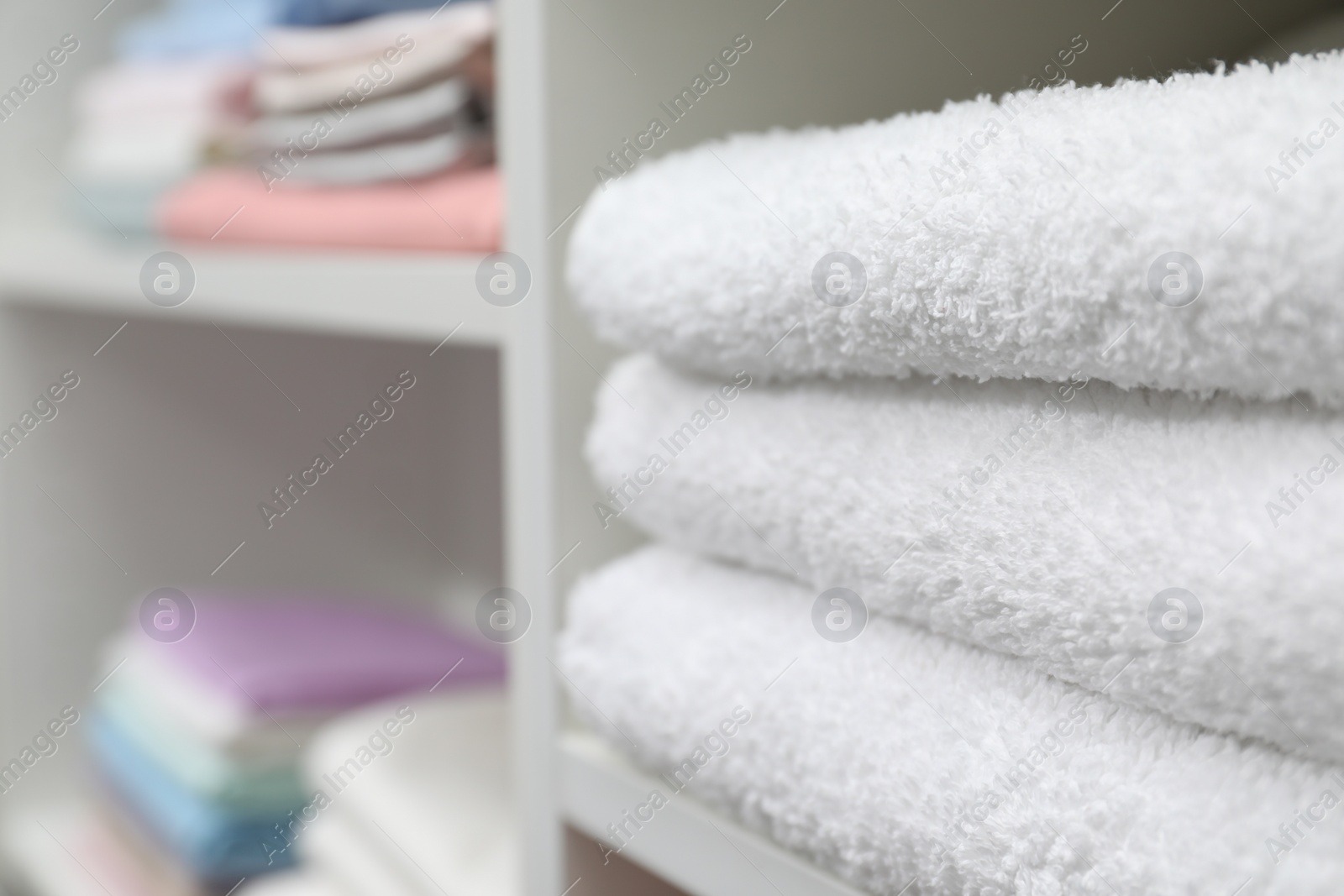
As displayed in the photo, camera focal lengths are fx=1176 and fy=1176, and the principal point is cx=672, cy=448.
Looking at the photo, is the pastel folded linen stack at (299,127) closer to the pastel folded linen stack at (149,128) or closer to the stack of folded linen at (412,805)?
the pastel folded linen stack at (149,128)

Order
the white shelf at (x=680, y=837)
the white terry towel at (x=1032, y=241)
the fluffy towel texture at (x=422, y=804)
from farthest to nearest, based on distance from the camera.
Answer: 1. the fluffy towel texture at (x=422, y=804)
2. the white shelf at (x=680, y=837)
3. the white terry towel at (x=1032, y=241)

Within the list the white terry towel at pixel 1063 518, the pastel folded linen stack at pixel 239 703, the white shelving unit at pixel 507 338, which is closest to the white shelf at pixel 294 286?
the white shelving unit at pixel 507 338

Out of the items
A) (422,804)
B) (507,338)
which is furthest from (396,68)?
(422,804)

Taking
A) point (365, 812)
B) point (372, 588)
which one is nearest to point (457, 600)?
point (372, 588)

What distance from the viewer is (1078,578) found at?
207 mm

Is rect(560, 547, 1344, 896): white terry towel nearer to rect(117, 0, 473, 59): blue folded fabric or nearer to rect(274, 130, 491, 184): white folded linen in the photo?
rect(274, 130, 491, 184): white folded linen

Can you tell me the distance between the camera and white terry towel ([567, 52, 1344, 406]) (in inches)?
6.7

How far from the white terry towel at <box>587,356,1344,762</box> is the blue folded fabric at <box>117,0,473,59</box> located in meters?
0.32

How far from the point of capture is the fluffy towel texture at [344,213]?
0.43 meters

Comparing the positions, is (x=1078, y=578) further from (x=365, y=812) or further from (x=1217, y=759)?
(x=365, y=812)

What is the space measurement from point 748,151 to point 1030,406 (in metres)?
0.10

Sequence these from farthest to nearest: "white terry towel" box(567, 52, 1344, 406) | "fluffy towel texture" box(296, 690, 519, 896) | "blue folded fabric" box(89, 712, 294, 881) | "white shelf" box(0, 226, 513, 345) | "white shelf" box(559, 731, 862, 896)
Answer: "blue folded fabric" box(89, 712, 294, 881) < "fluffy towel texture" box(296, 690, 519, 896) < "white shelf" box(0, 226, 513, 345) < "white shelf" box(559, 731, 862, 896) < "white terry towel" box(567, 52, 1344, 406)

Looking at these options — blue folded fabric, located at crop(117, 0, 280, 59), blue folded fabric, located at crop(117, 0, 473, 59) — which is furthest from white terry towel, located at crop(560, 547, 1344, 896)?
blue folded fabric, located at crop(117, 0, 280, 59)

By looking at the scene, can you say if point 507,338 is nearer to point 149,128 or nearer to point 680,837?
point 680,837
